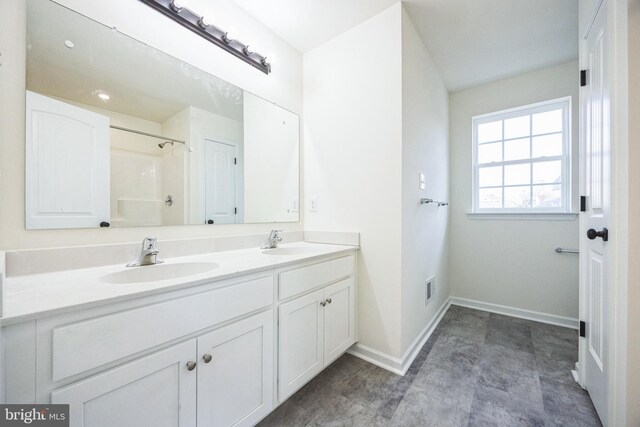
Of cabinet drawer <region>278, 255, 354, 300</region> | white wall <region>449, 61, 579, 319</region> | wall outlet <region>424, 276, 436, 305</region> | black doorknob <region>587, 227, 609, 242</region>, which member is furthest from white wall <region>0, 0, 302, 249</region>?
white wall <region>449, 61, 579, 319</region>

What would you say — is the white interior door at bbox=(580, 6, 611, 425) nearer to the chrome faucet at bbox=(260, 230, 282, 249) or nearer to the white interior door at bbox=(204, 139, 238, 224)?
the chrome faucet at bbox=(260, 230, 282, 249)

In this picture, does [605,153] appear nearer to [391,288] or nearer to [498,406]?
[391,288]

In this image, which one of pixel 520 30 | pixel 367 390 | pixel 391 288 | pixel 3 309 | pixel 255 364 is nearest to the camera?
pixel 3 309

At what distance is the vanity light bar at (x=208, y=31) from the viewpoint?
4.34ft

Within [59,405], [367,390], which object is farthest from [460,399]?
[59,405]

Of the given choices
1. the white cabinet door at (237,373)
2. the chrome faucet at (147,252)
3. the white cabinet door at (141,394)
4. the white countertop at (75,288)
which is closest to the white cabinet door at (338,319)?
the white cabinet door at (237,373)

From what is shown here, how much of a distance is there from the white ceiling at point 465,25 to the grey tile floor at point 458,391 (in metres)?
2.46

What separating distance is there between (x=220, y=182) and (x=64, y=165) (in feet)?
2.32

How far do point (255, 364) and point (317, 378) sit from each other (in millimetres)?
671

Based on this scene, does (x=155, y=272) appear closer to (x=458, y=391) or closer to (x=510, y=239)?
(x=458, y=391)

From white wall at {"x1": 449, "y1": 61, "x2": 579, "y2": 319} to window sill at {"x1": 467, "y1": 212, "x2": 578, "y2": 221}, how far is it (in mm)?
35

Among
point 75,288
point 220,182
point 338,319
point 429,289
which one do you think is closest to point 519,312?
point 429,289

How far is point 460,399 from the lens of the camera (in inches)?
55.7

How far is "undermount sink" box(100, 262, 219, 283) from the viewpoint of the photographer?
106cm
